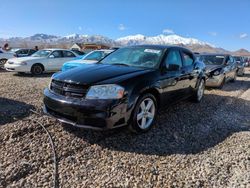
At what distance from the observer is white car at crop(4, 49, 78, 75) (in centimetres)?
1202

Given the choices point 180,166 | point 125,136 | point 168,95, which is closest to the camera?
point 180,166

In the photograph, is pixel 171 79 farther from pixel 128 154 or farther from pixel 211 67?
pixel 211 67

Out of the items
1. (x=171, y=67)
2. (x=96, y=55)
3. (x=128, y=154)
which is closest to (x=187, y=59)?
(x=171, y=67)

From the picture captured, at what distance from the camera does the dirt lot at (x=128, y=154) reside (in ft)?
10.2

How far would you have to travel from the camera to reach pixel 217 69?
10195 millimetres

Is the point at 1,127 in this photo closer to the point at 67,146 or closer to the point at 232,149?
the point at 67,146

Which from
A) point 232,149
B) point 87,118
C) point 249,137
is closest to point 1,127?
point 87,118

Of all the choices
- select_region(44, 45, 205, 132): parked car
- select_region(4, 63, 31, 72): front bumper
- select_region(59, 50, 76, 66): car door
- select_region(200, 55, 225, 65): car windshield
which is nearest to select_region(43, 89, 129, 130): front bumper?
select_region(44, 45, 205, 132): parked car

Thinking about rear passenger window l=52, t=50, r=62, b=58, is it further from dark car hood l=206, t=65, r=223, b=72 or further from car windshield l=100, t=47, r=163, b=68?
car windshield l=100, t=47, r=163, b=68

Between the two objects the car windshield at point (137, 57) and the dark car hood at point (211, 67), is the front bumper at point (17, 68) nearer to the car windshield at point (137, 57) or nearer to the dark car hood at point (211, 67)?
the car windshield at point (137, 57)

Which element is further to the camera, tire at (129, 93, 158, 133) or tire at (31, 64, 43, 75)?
tire at (31, 64, 43, 75)

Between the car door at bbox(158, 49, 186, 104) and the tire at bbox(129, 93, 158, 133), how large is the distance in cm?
40

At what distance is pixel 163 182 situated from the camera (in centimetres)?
310

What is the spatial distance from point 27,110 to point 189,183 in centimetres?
392
